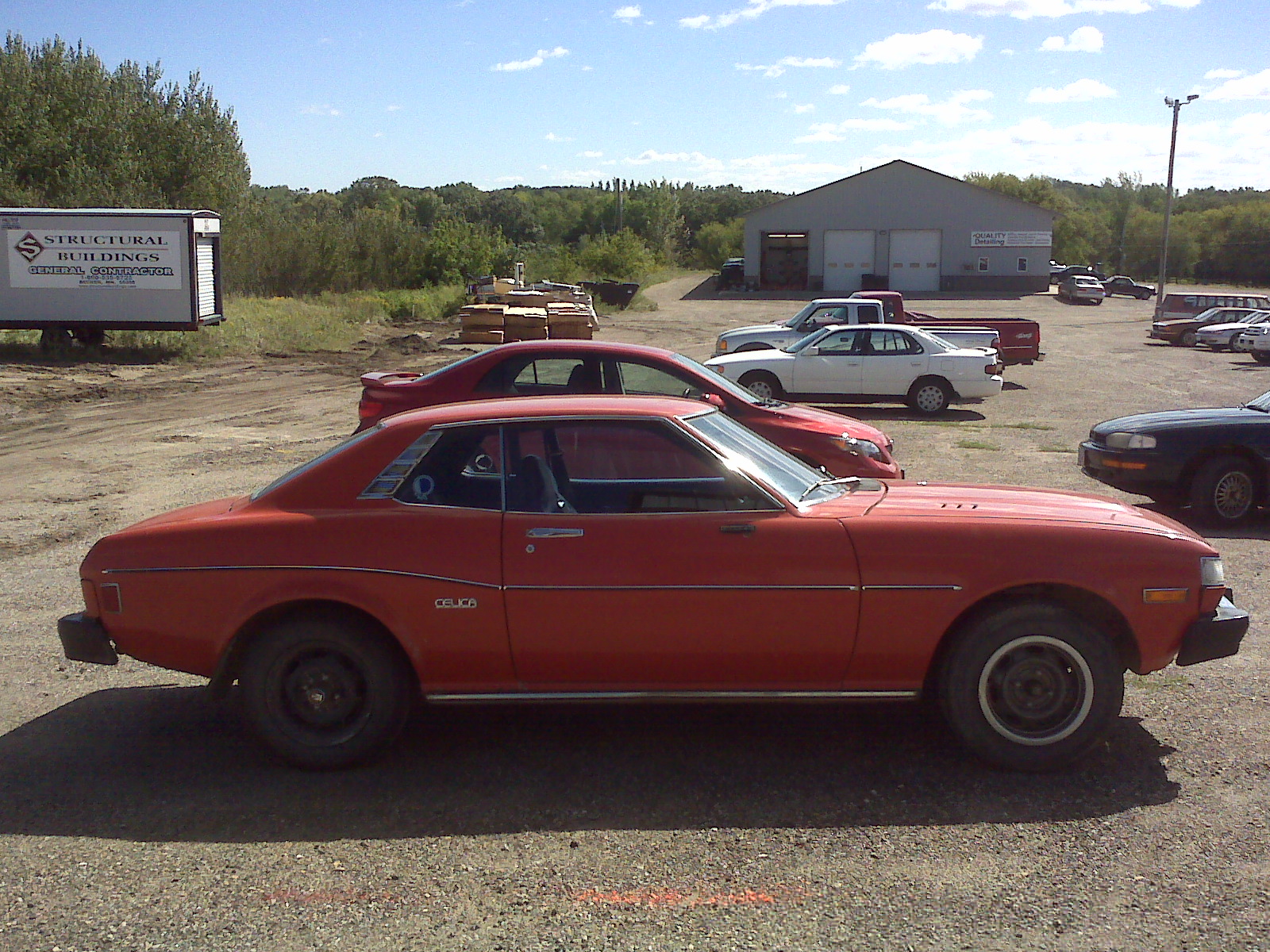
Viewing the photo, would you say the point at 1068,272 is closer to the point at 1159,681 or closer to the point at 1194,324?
the point at 1194,324

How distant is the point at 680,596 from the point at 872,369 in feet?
48.6

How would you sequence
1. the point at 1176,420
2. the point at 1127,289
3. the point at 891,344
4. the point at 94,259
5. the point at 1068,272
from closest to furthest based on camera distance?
the point at 1176,420
the point at 891,344
the point at 94,259
the point at 1127,289
the point at 1068,272

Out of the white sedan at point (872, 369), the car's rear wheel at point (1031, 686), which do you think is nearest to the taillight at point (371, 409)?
the car's rear wheel at point (1031, 686)

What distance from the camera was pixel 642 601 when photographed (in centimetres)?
470

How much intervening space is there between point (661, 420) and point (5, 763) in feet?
10.6

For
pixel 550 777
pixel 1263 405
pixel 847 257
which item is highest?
pixel 847 257

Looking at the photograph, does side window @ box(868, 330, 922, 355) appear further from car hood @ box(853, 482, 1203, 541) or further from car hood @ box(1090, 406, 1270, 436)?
car hood @ box(853, 482, 1203, 541)

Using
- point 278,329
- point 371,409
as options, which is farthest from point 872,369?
point 278,329

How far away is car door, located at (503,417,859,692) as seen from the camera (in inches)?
185

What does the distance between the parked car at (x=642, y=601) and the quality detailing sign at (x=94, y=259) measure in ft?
72.5

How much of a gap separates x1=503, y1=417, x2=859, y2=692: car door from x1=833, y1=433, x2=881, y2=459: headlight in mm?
5285

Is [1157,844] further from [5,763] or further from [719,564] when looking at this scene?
[5,763]

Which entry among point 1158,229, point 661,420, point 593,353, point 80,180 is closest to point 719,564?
point 661,420

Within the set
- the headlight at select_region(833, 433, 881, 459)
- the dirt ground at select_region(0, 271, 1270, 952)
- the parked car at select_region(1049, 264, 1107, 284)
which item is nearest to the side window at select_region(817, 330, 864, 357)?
the headlight at select_region(833, 433, 881, 459)
